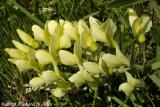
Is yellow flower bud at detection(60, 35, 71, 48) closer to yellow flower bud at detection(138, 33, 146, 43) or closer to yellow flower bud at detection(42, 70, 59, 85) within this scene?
yellow flower bud at detection(42, 70, 59, 85)

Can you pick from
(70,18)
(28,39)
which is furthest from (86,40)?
(70,18)

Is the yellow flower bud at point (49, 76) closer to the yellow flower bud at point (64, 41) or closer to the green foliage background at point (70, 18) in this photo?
the yellow flower bud at point (64, 41)

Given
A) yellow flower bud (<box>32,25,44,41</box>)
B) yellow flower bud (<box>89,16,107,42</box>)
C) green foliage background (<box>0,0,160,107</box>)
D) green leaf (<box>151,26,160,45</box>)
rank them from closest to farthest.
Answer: green leaf (<box>151,26,160,45</box>)
yellow flower bud (<box>89,16,107,42</box>)
yellow flower bud (<box>32,25,44,41</box>)
green foliage background (<box>0,0,160,107</box>)

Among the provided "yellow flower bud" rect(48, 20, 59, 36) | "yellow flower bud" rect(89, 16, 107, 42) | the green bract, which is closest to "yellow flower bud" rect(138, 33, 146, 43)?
the green bract

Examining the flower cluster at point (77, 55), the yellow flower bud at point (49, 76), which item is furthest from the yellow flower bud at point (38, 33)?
the yellow flower bud at point (49, 76)

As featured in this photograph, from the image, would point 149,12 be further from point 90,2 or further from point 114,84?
point 114,84

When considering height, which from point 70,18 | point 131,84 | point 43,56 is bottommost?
point 131,84

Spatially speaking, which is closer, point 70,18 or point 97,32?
point 97,32

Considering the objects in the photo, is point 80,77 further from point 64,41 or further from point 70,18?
point 70,18

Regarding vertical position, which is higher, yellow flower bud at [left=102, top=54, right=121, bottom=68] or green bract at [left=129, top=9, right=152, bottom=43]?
green bract at [left=129, top=9, right=152, bottom=43]
